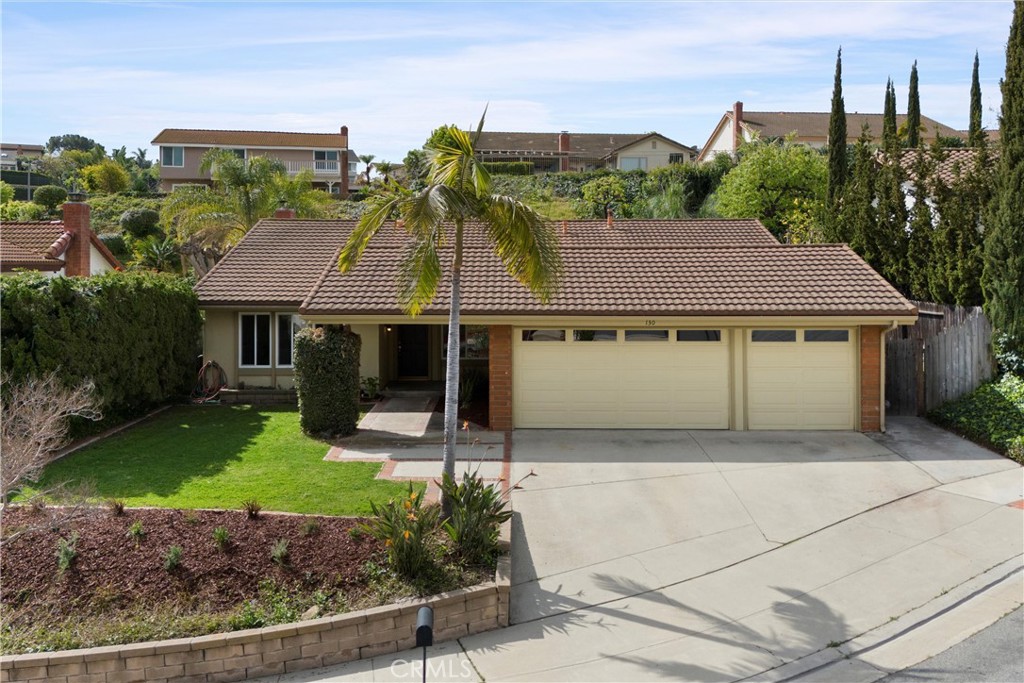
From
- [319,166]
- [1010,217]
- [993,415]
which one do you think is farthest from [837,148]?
[319,166]

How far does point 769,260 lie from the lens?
1725 cm

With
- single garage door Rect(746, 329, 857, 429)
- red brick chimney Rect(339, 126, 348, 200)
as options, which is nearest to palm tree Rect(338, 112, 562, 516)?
single garage door Rect(746, 329, 857, 429)

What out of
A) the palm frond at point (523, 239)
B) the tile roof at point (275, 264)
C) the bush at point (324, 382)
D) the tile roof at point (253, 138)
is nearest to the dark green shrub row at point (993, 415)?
the palm frond at point (523, 239)

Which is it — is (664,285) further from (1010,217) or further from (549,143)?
(549,143)

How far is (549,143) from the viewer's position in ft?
219

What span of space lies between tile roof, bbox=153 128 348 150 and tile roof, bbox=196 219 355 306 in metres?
41.5

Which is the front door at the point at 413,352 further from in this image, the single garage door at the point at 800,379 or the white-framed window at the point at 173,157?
the white-framed window at the point at 173,157

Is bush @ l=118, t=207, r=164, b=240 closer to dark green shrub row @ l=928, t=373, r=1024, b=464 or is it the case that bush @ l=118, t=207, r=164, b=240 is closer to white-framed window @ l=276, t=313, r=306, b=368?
white-framed window @ l=276, t=313, r=306, b=368

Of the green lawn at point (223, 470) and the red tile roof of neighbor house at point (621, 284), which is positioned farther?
the red tile roof of neighbor house at point (621, 284)

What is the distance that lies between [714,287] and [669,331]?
Answer: 1.33 meters

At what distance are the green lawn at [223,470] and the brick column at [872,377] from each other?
8912mm

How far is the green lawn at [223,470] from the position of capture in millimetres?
10938

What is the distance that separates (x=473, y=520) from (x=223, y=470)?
5325 millimetres

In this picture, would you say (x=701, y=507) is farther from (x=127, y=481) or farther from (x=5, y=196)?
(x=5, y=196)
